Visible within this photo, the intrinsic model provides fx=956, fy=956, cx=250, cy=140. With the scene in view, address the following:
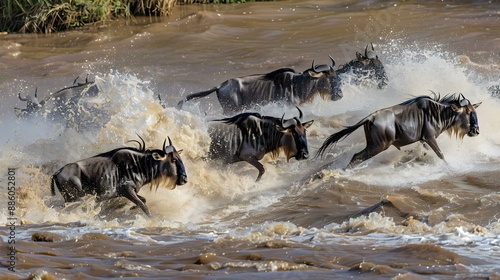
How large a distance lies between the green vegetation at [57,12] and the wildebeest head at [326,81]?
6315 mm

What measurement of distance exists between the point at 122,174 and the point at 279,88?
145 inches

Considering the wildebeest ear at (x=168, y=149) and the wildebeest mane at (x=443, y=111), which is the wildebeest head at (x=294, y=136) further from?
the wildebeest ear at (x=168, y=149)

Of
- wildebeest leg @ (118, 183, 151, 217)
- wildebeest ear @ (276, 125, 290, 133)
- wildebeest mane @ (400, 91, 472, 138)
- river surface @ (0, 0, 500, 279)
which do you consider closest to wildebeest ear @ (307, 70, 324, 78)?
river surface @ (0, 0, 500, 279)

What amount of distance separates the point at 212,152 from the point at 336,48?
646 centimetres

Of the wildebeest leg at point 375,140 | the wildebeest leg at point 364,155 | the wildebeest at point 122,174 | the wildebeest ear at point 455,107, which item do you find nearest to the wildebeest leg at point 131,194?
the wildebeest at point 122,174

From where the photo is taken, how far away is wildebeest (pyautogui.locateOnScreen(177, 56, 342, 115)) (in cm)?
1205

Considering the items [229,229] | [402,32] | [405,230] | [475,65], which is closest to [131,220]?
[229,229]

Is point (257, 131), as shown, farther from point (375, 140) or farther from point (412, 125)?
point (412, 125)

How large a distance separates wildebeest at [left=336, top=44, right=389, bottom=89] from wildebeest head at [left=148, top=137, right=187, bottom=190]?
420 centimetres

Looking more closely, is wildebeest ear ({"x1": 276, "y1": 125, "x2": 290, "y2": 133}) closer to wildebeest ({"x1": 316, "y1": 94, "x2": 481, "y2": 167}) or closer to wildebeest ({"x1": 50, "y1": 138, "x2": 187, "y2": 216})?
wildebeest ({"x1": 316, "y1": 94, "x2": 481, "y2": 167})

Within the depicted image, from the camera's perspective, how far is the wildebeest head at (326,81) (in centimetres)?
1234

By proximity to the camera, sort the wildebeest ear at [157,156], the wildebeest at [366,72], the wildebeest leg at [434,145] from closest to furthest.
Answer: the wildebeest ear at [157,156] < the wildebeest leg at [434,145] < the wildebeest at [366,72]

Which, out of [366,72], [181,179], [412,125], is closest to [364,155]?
[412,125]

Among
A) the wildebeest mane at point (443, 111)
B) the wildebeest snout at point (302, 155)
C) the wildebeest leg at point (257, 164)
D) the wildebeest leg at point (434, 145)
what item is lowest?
the wildebeest leg at point (257, 164)
